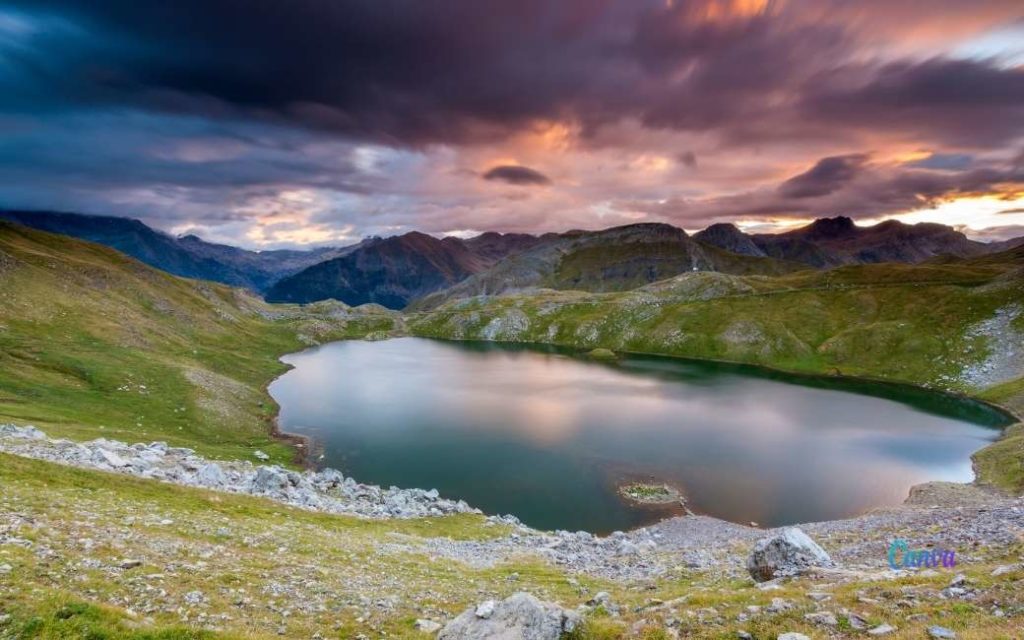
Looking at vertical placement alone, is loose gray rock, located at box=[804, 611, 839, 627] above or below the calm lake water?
above

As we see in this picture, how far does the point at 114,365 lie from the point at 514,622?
316 ft

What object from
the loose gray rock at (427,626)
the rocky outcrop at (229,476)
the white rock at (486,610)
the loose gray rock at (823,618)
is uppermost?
the loose gray rock at (823,618)

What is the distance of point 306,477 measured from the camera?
51719 millimetres

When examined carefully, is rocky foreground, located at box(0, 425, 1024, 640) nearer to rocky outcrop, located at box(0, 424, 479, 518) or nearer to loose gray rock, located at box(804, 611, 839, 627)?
loose gray rock, located at box(804, 611, 839, 627)

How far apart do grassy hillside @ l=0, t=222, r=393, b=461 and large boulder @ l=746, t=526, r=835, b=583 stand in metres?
61.1

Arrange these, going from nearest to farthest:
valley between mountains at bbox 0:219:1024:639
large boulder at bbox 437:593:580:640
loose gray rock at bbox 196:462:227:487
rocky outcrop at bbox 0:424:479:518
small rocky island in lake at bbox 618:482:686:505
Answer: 1. large boulder at bbox 437:593:580:640
2. valley between mountains at bbox 0:219:1024:639
3. rocky outcrop at bbox 0:424:479:518
4. loose gray rock at bbox 196:462:227:487
5. small rocky island in lake at bbox 618:482:686:505

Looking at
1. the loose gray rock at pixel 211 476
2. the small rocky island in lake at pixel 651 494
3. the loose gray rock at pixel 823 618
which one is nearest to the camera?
the loose gray rock at pixel 823 618

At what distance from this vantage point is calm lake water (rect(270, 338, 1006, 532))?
2391 inches

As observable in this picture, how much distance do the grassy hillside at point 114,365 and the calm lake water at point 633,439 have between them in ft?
36.5

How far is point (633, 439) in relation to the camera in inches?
3228

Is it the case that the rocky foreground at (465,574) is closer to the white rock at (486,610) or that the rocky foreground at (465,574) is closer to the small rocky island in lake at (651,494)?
the white rock at (486,610)

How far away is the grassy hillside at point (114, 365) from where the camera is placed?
6581 cm

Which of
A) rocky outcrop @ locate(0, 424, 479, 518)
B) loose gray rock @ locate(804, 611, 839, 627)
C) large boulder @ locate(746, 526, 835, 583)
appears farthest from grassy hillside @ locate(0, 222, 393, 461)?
loose gray rock @ locate(804, 611, 839, 627)

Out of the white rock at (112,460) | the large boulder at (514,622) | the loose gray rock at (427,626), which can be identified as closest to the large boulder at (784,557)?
the large boulder at (514,622)
